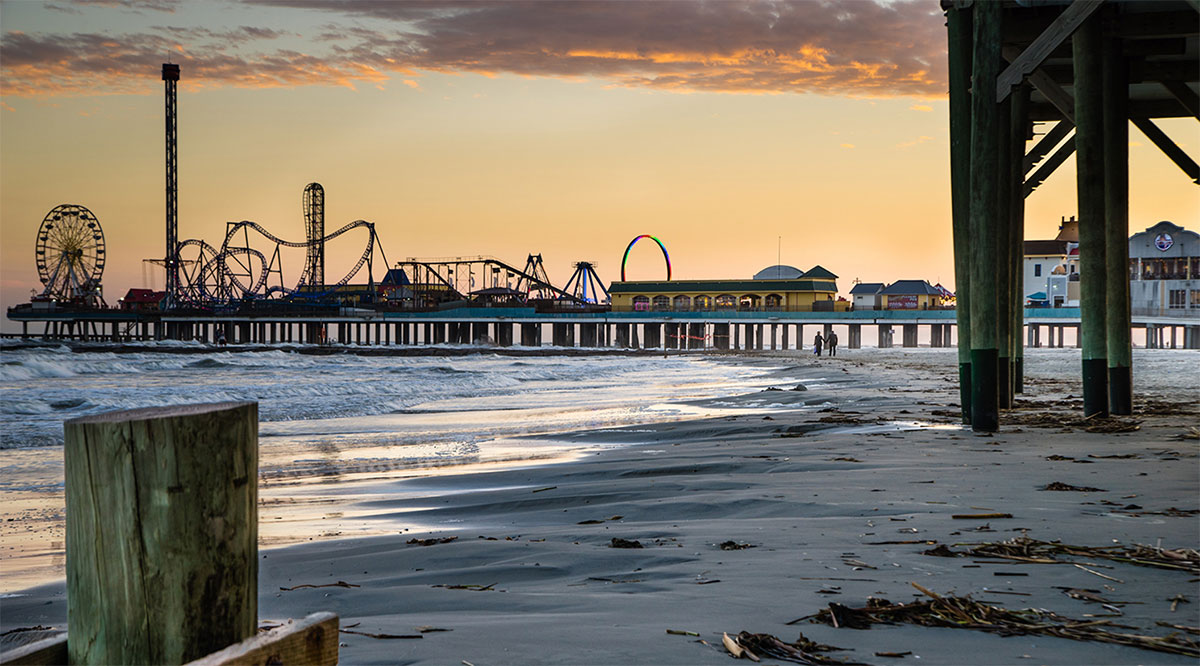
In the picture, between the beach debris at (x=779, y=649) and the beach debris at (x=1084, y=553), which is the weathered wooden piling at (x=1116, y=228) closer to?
the beach debris at (x=1084, y=553)

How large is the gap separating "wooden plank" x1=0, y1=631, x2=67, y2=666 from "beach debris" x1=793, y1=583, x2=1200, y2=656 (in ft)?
7.11

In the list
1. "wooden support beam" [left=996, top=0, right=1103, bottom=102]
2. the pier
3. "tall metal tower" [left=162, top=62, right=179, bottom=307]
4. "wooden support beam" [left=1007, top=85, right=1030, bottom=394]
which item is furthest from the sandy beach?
"tall metal tower" [left=162, top=62, right=179, bottom=307]

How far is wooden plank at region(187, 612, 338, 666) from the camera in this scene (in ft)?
5.86

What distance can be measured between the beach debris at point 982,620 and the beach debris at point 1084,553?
0.74m

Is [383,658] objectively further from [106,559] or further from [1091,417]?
[1091,417]

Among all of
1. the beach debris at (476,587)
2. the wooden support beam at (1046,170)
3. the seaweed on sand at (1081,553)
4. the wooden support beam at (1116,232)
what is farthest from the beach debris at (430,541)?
the wooden support beam at (1046,170)

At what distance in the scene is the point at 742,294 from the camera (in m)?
87.6

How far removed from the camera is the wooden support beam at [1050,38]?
32.2 ft

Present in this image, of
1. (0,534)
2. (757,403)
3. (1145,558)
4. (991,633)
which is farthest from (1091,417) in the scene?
(0,534)

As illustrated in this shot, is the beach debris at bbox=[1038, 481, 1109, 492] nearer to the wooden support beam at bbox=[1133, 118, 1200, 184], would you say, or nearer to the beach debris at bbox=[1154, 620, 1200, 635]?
the beach debris at bbox=[1154, 620, 1200, 635]

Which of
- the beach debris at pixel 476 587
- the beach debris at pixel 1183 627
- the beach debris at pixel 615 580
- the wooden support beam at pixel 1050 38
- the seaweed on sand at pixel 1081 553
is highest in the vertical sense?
the wooden support beam at pixel 1050 38

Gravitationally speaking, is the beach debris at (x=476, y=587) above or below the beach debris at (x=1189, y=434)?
below

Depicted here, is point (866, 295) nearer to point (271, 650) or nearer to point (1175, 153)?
point (1175, 153)

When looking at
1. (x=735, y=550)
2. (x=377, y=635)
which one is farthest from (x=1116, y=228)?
(x=377, y=635)
